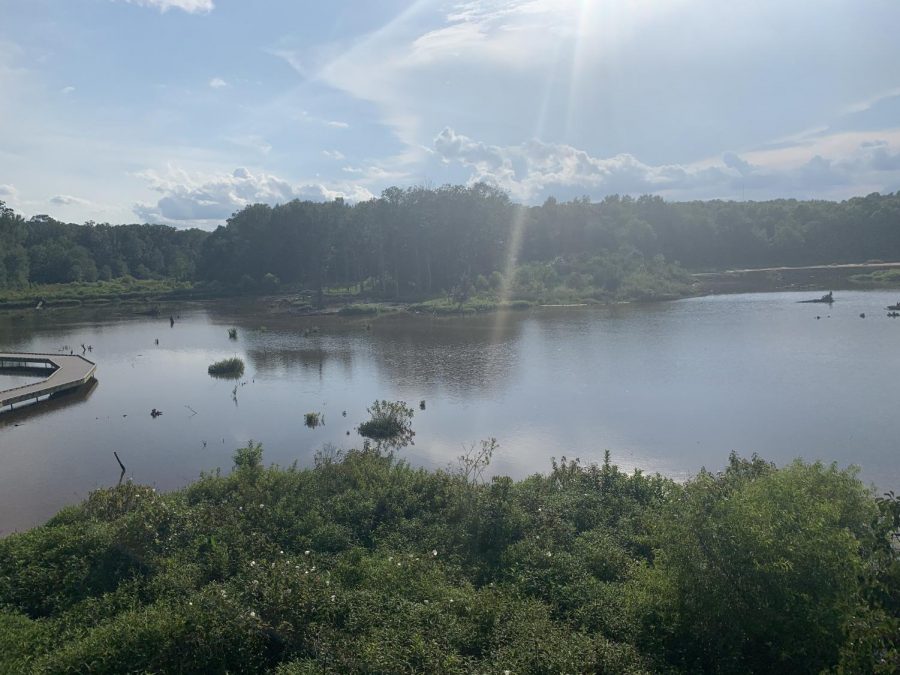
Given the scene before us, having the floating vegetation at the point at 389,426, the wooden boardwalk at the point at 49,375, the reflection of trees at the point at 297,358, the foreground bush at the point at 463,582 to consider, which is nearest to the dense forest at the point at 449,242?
the reflection of trees at the point at 297,358

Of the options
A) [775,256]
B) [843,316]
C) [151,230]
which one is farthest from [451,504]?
[151,230]

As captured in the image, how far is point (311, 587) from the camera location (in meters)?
10.3

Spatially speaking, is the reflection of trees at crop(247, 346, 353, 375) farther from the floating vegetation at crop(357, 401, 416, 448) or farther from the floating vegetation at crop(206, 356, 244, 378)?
the floating vegetation at crop(357, 401, 416, 448)

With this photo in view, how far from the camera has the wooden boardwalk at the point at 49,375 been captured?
97.8 feet

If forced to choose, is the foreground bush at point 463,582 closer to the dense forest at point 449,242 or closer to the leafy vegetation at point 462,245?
the leafy vegetation at point 462,245

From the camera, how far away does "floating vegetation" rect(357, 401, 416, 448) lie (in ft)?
76.8

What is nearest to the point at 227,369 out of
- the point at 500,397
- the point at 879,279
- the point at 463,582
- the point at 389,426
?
the point at 389,426

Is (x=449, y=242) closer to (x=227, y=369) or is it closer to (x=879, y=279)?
(x=227, y=369)

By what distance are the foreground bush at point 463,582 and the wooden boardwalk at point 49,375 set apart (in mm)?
18368

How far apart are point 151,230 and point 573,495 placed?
123 metres

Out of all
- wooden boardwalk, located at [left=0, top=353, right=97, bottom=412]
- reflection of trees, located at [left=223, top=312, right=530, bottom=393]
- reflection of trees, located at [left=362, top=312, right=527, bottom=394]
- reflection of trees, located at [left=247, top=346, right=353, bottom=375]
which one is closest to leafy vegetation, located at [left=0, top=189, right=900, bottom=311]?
reflection of trees, located at [left=362, top=312, right=527, bottom=394]

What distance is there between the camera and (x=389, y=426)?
23.7 m

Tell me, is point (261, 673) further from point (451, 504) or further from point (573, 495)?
point (573, 495)

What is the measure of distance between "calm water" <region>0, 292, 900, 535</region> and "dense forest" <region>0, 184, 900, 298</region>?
91.9 ft
